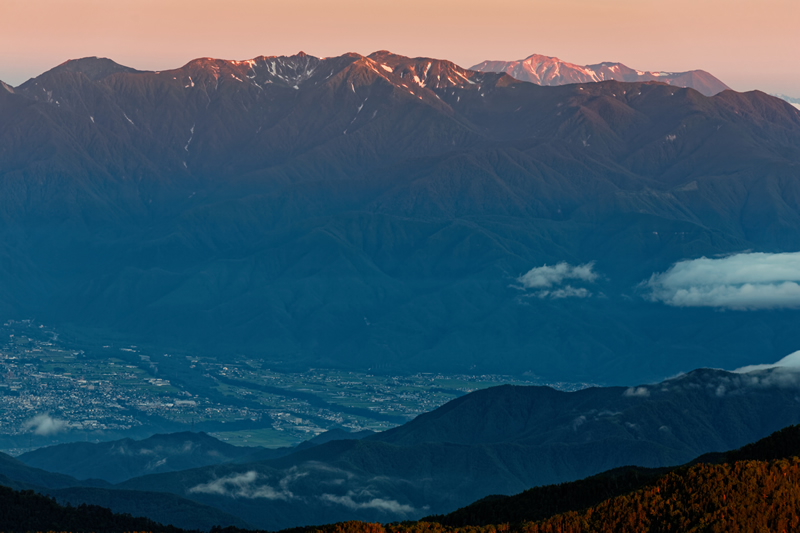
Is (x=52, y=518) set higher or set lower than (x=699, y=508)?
lower

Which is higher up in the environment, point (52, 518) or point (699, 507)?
point (699, 507)

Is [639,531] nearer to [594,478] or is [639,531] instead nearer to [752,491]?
[752,491]

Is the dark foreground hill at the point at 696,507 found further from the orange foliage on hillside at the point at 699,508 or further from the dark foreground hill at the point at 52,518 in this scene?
the dark foreground hill at the point at 52,518

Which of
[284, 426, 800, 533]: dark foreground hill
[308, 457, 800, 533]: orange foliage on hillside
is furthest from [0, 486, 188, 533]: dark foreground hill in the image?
[308, 457, 800, 533]: orange foliage on hillside

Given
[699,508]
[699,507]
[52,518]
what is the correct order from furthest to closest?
[52,518] → [699,507] → [699,508]

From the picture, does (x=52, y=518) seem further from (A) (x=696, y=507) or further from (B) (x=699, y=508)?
(B) (x=699, y=508)

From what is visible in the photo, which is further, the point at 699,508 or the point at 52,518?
the point at 52,518

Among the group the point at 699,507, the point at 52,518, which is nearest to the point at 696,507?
the point at 699,507

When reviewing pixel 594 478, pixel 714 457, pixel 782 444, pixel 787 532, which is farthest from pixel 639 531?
pixel 714 457

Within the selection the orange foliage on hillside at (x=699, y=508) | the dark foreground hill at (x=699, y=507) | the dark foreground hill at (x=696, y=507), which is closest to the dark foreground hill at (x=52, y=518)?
the dark foreground hill at (x=696, y=507)

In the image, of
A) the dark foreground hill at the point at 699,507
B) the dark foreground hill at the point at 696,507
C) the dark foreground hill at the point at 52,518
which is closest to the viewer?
the dark foreground hill at the point at 699,507

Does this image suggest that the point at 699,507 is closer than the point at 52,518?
Yes

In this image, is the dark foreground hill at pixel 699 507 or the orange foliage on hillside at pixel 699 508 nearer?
the orange foliage on hillside at pixel 699 508

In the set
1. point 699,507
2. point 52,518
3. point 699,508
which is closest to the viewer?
point 699,508
